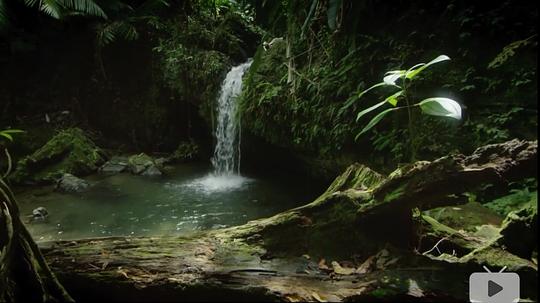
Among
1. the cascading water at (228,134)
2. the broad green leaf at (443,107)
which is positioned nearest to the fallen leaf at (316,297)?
the broad green leaf at (443,107)

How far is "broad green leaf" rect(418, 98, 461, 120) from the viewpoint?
162cm

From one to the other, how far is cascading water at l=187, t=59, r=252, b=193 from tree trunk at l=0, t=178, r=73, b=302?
15.6 feet

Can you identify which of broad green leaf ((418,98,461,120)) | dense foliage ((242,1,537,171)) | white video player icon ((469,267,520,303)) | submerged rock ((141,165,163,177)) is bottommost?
white video player icon ((469,267,520,303))

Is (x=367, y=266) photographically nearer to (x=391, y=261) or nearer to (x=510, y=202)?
(x=391, y=261)

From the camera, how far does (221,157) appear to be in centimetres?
730

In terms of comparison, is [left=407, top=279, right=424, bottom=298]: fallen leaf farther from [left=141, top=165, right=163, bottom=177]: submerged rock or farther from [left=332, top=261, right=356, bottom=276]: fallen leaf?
[left=141, top=165, right=163, bottom=177]: submerged rock

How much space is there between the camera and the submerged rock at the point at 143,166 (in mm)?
6762

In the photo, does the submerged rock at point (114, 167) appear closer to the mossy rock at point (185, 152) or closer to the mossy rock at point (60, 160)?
the mossy rock at point (60, 160)

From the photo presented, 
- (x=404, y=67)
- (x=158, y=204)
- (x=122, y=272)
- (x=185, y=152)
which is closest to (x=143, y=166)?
(x=185, y=152)

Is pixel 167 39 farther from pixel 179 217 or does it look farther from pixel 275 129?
pixel 179 217

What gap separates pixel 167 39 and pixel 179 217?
5.08 m

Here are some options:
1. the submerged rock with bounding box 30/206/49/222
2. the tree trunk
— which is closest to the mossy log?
the tree trunk

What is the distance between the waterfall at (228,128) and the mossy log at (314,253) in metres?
4.76

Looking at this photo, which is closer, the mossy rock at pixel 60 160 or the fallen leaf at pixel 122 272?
the fallen leaf at pixel 122 272
